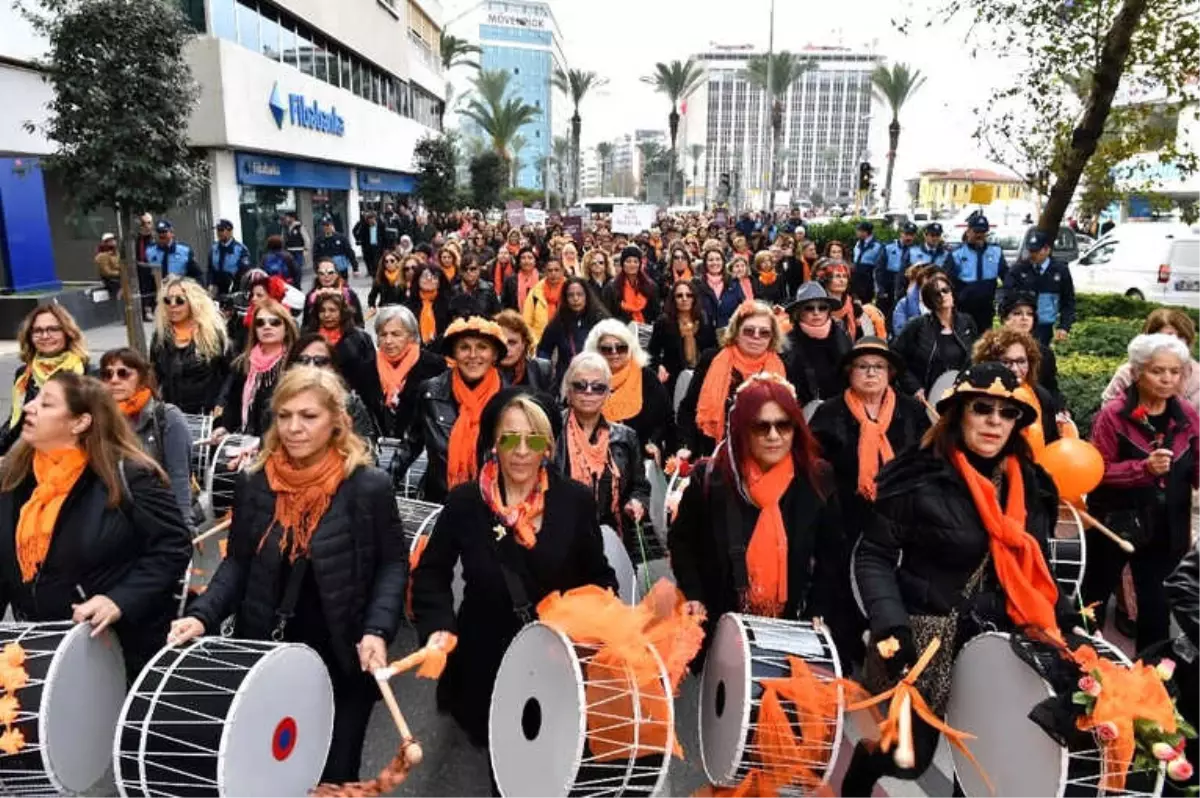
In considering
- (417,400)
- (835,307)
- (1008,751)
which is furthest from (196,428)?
(1008,751)

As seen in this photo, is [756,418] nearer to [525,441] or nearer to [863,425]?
[525,441]

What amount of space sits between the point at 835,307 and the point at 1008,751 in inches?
152

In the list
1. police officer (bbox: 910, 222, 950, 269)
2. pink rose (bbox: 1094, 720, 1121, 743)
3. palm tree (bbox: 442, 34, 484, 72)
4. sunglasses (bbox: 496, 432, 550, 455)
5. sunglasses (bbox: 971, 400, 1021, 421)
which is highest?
palm tree (bbox: 442, 34, 484, 72)

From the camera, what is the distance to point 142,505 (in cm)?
327

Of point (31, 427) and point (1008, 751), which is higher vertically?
point (31, 427)

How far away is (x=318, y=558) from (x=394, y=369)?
11.0 ft

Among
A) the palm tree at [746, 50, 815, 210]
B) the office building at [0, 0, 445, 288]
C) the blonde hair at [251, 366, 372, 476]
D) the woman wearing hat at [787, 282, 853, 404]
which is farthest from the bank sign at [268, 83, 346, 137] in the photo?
the palm tree at [746, 50, 815, 210]

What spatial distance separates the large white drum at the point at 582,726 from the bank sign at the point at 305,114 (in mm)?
21936

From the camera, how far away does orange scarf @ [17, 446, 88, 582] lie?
10.3ft

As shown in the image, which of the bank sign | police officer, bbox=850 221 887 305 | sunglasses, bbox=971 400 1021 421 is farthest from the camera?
the bank sign

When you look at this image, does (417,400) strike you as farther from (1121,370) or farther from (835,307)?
(1121,370)

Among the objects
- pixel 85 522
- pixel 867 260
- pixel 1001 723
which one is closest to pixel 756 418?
pixel 1001 723

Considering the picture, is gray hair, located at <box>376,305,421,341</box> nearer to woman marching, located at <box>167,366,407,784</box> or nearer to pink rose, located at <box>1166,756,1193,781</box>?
woman marching, located at <box>167,366,407,784</box>

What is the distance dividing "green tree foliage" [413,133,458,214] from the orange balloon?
30.1 metres
